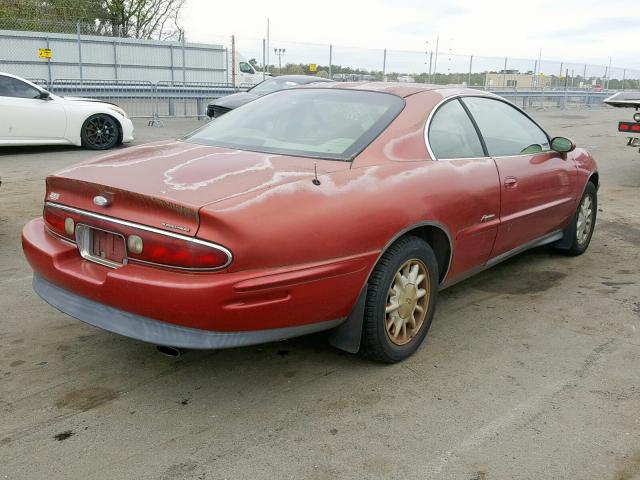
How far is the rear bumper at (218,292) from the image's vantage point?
2.57 metres

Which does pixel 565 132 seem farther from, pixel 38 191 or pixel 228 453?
pixel 228 453

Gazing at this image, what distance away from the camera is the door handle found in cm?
406

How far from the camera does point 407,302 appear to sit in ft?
11.0

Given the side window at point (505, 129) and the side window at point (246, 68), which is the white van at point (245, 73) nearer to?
the side window at point (246, 68)

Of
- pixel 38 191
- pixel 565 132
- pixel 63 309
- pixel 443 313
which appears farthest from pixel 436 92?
pixel 565 132

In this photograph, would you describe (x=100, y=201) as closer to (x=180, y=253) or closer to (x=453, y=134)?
(x=180, y=253)

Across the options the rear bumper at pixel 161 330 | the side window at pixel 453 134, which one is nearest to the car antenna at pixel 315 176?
the rear bumper at pixel 161 330

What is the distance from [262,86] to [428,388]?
12173 millimetres

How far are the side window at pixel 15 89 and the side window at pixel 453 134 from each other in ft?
27.2

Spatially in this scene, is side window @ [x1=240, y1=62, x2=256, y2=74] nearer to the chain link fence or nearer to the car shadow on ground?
the chain link fence

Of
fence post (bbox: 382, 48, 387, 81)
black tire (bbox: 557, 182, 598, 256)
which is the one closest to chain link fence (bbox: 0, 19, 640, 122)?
fence post (bbox: 382, 48, 387, 81)

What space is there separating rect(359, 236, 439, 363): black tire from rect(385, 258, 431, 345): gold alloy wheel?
0.4 inches

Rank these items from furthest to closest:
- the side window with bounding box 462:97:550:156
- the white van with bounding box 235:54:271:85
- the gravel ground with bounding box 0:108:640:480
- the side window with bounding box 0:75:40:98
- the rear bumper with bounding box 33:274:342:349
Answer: the white van with bounding box 235:54:271:85
the side window with bounding box 0:75:40:98
the side window with bounding box 462:97:550:156
the rear bumper with bounding box 33:274:342:349
the gravel ground with bounding box 0:108:640:480

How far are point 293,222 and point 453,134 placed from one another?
1.61 m
